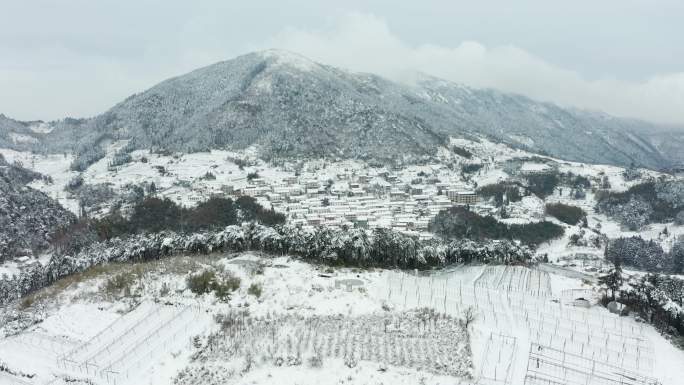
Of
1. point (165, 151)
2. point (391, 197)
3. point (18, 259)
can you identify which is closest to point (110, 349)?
point (18, 259)

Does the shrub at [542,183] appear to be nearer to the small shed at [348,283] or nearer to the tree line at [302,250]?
the tree line at [302,250]

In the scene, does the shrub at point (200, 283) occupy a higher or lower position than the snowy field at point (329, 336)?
higher

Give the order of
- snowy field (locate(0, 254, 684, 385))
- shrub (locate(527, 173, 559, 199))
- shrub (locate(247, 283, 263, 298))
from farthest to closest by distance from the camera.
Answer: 1. shrub (locate(527, 173, 559, 199))
2. shrub (locate(247, 283, 263, 298))
3. snowy field (locate(0, 254, 684, 385))

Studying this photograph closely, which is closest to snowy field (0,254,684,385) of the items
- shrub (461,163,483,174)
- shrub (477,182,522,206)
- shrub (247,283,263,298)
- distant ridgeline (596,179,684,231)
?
shrub (247,283,263,298)

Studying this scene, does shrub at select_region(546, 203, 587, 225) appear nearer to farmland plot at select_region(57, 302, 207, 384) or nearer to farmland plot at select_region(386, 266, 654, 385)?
farmland plot at select_region(386, 266, 654, 385)

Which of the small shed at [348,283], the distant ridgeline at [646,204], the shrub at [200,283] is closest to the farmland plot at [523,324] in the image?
the small shed at [348,283]

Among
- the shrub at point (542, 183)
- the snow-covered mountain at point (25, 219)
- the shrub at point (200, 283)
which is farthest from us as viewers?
the shrub at point (542, 183)

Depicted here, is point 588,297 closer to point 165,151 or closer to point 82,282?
point 82,282
